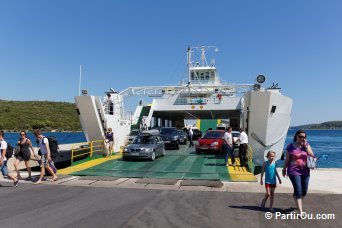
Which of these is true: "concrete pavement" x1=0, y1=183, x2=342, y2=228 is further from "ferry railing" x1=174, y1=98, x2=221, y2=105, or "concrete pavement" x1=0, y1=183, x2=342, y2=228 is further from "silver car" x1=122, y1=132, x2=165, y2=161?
"ferry railing" x1=174, y1=98, x2=221, y2=105

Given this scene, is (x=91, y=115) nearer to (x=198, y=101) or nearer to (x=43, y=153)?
(x=43, y=153)

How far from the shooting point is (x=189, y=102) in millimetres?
28641

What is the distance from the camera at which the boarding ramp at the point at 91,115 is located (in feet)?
62.0

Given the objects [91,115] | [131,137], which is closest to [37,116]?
[131,137]

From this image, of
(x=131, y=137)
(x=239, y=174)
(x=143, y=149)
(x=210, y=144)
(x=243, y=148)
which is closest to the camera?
(x=239, y=174)

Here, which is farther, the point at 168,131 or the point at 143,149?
the point at 168,131

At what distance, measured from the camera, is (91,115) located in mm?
19062

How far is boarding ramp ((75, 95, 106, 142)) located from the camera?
744 inches

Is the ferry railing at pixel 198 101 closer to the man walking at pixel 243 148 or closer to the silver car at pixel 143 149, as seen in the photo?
the silver car at pixel 143 149

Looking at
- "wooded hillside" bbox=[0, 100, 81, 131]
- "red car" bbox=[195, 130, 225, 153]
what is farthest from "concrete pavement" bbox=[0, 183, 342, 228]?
"wooded hillside" bbox=[0, 100, 81, 131]

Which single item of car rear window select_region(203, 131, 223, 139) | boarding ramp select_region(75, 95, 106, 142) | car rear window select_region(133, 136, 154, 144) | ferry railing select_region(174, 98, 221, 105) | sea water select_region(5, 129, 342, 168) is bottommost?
sea water select_region(5, 129, 342, 168)

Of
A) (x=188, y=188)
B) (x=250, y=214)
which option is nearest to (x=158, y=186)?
(x=188, y=188)

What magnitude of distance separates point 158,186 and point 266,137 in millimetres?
7882

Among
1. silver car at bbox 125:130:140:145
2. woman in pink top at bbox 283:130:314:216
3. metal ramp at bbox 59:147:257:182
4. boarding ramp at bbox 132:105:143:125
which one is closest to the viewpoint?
woman in pink top at bbox 283:130:314:216
